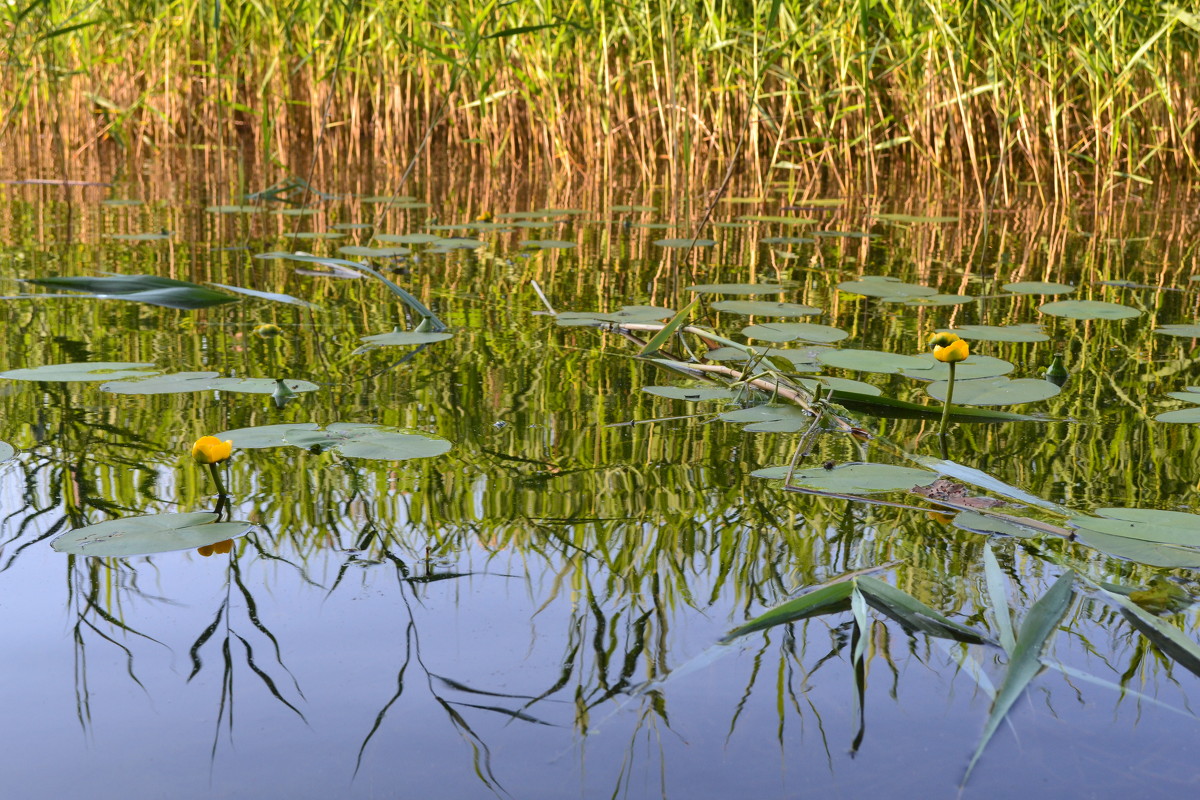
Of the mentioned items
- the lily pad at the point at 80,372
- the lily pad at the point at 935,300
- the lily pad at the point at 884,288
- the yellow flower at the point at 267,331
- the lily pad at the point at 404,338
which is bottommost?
the lily pad at the point at 80,372

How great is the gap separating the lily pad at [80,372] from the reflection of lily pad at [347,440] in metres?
0.31

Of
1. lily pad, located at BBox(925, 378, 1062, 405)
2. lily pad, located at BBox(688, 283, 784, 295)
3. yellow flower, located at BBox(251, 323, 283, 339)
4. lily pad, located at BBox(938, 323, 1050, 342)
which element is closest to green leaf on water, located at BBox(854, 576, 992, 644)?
lily pad, located at BBox(925, 378, 1062, 405)

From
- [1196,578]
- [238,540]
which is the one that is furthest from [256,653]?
[1196,578]

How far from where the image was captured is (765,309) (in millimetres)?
1856

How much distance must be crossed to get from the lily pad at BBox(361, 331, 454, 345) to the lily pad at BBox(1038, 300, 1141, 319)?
983mm

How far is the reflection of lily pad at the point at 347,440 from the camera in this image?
1.05 metres

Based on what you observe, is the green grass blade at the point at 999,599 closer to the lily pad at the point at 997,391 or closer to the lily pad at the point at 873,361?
the lily pad at the point at 997,391

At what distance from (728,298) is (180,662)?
5.07ft

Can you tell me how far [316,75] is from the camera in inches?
191

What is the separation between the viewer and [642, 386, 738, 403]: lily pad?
132 cm

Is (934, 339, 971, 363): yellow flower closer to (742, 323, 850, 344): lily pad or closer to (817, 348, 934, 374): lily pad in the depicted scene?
(817, 348, 934, 374): lily pad

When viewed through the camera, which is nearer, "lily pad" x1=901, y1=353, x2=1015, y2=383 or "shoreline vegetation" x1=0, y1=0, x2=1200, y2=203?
"lily pad" x1=901, y1=353, x2=1015, y2=383

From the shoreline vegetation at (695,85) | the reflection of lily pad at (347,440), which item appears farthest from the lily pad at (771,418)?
the shoreline vegetation at (695,85)

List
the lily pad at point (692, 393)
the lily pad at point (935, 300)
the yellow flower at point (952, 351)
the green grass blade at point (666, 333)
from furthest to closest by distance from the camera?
the lily pad at point (935, 300) → the green grass blade at point (666, 333) → the lily pad at point (692, 393) → the yellow flower at point (952, 351)
